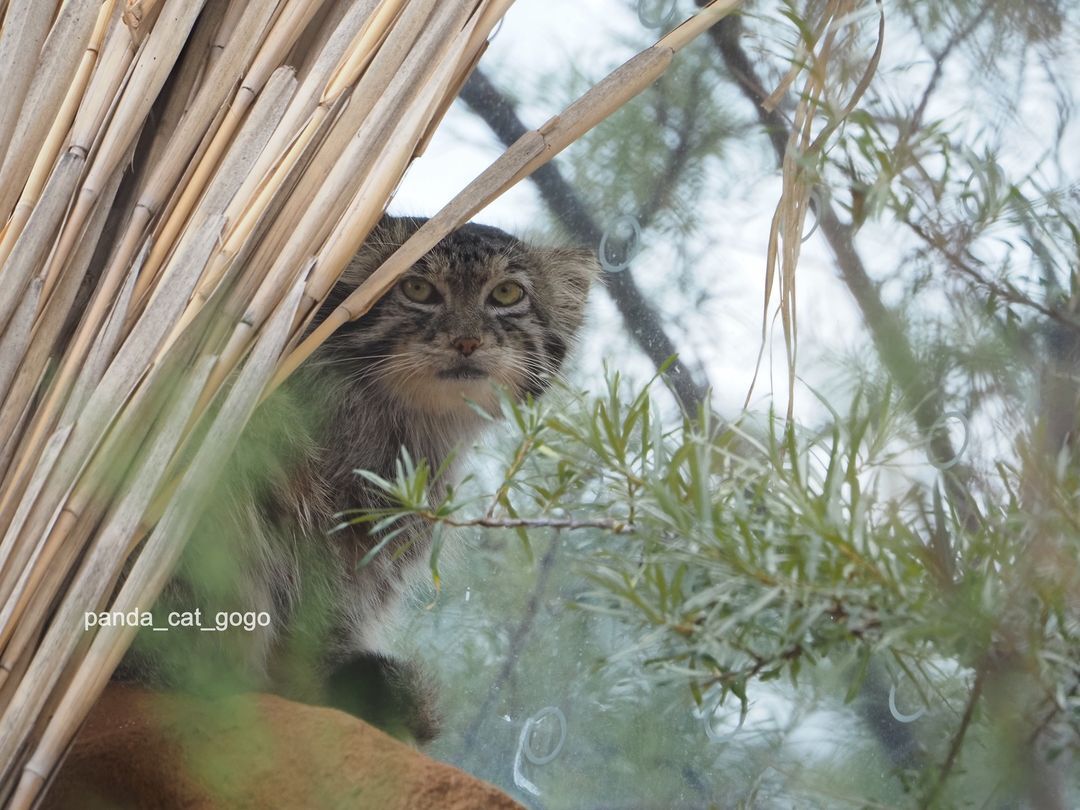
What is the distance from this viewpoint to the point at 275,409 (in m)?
1.12

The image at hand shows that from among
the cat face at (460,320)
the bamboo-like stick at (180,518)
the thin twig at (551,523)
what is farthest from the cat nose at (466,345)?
the thin twig at (551,523)

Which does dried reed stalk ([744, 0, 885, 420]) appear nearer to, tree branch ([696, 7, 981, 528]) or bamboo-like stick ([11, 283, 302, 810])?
tree branch ([696, 7, 981, 528])

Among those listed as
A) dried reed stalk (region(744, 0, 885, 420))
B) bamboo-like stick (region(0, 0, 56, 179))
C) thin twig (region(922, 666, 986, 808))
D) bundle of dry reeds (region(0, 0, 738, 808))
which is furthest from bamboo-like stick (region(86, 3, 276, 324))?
thin twig (region(922, 666, 986, 808))

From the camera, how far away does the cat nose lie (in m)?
1.55

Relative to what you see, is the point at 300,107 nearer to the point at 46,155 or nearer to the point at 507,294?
the point at 46,155

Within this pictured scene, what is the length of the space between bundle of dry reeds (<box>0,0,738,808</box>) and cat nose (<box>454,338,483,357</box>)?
0.63m

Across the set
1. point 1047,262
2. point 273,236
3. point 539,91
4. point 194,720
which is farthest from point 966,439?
point 539,91

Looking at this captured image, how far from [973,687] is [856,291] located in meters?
0.27

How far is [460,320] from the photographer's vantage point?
1.58 m

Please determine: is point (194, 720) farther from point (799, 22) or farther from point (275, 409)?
point (799, 22)

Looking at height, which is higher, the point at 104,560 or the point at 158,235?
the point at 158,235

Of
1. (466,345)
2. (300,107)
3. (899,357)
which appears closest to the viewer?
(899,357)

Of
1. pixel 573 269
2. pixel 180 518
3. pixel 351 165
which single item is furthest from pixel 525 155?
pixel 573 269

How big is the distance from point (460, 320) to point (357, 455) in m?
0.26
